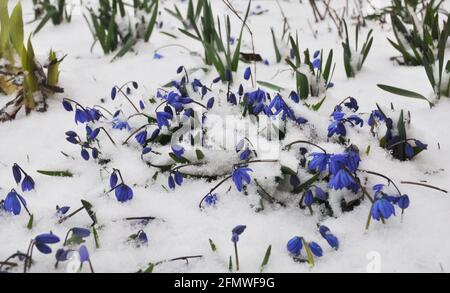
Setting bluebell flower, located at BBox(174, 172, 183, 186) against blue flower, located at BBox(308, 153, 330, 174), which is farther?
bluebell flower, located at BBox(174, 172, 183, 186)

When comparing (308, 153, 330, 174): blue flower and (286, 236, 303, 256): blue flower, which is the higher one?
(308, 153, 330, 174): blue flower

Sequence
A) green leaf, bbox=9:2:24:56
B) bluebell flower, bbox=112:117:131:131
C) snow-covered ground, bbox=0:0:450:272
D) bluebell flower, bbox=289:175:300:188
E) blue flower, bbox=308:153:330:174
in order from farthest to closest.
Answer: green leaf, bbox=9:2:24:56 < bluebell flower, bbox=112:117:131:131 < bluebell flower, bbox=289:175:300:188 < blue flower, bbox=308:153:330:174 < snow-covered ground, bbox=0:0:450:272

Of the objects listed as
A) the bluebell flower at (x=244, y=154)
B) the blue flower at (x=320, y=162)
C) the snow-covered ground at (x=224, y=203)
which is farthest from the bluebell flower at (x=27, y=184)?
the blue flower at (x=320, y=162)

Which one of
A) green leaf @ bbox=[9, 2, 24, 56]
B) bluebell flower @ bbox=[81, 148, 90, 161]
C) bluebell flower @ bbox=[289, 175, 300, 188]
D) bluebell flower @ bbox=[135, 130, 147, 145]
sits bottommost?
bluebell flower @ bbox=[81, 148, 90, 161]

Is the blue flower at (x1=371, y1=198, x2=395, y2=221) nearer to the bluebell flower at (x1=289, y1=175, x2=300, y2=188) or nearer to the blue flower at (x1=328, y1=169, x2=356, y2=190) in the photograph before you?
the blue flower at (x1=328, y1=169, x2=356, y2=190)

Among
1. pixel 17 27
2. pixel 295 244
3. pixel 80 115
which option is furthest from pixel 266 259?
pixel 17 27

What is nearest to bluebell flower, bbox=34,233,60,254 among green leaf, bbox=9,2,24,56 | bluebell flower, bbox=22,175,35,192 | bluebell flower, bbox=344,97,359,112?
bluebell flower, bbox=22,175,35,192

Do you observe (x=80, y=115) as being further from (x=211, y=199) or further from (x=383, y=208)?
(x=383, y=208)
